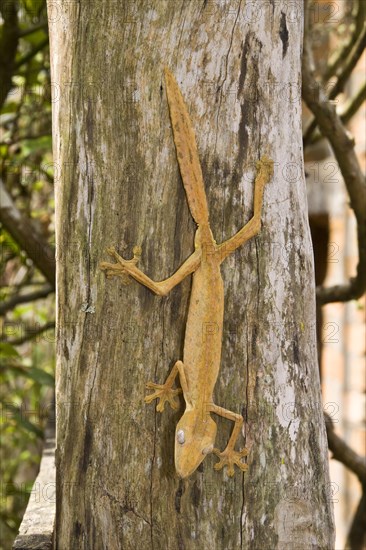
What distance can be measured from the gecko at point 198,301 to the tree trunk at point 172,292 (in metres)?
0.04

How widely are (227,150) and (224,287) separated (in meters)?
0.49

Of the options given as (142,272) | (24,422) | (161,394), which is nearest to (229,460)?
(161,394)

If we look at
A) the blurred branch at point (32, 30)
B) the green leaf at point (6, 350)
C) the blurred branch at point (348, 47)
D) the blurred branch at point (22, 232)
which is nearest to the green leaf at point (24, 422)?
the green leaf at point (6, 350)

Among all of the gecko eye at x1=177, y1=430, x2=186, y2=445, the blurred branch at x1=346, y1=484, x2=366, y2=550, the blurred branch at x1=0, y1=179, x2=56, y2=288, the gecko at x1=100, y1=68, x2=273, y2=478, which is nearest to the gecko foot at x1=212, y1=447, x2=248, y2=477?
the gecko at x1=100, y1=68, x2=273, y2=478

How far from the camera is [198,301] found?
276 cm

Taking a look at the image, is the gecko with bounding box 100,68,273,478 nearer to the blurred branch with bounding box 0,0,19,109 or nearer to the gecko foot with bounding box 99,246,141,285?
the gecko foot with bounding box 99,246,141,285

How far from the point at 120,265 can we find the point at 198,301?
30 cm

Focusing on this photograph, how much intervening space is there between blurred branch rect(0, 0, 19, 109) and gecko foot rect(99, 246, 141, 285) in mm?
3070

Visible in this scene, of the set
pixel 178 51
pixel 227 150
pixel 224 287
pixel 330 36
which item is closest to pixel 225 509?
pixel 224 287

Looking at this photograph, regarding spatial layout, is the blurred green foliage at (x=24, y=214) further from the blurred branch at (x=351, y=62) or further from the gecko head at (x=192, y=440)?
the gecko head at (x=192, y=440)

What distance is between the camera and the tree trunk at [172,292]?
9.13 feet

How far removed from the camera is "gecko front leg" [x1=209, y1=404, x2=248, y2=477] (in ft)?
9.03

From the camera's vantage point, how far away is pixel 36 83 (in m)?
6.04

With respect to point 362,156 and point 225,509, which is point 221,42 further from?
point 362,156
